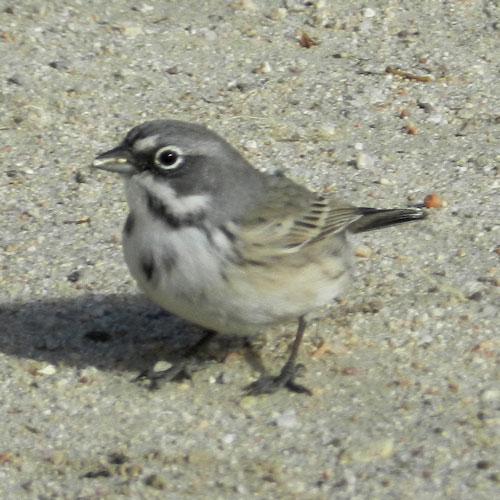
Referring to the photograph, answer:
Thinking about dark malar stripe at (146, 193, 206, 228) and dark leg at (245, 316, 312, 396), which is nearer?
dark malar stripe at (146, 193, 206, 228)

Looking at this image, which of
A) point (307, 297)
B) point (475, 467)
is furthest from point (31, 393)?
point (475, 467)

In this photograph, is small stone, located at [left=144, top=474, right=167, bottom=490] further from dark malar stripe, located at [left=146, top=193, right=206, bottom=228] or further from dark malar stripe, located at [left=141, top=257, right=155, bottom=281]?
dark malar stripe, located at [left=146, top=193, right=206, bottom=228]

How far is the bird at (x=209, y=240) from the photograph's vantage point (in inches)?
258

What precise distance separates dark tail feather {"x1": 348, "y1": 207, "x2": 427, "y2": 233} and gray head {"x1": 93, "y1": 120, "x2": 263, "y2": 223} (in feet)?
3.30

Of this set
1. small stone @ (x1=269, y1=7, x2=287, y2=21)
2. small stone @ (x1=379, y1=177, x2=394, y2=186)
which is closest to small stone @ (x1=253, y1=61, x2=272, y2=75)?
small stone @ (x1=269, y1=7, x2=287, y2=21)

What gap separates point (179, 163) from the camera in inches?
261

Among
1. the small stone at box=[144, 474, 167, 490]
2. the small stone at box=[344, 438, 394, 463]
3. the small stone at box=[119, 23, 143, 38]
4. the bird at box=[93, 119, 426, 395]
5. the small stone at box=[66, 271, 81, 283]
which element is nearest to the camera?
the small stone at box=[144, 474, 167, 490]

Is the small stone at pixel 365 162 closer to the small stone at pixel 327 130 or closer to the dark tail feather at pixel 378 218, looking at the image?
the small stone at pixel 327 130

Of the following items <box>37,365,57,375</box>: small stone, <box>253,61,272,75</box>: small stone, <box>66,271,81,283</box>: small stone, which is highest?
<box>253,61,272,75</box>: small stone

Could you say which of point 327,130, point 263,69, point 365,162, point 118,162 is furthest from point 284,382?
point 263,69

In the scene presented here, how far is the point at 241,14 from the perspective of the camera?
10758 mm

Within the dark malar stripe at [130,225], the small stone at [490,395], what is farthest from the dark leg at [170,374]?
the small stone at [490,395]

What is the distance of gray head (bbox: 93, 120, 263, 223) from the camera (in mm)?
6586

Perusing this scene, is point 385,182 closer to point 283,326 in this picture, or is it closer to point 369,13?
point 283,326
